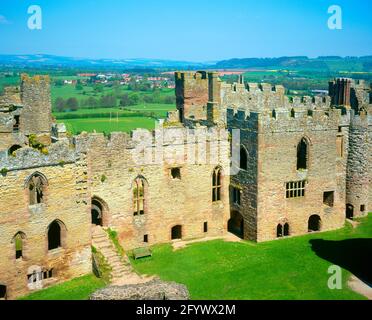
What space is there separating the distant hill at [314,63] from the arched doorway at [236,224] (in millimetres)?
57124

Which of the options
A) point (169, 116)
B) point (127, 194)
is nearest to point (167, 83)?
point (169, 116)

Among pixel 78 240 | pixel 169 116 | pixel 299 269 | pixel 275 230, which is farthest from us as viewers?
pixel 169 116

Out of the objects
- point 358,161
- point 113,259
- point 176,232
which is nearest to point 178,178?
point 176,232

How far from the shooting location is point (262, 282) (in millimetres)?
26766

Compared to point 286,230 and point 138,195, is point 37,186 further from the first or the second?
point 286,230

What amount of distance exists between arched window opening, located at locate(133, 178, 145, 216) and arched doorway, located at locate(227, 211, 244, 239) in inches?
278

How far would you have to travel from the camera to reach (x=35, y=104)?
36.7 m

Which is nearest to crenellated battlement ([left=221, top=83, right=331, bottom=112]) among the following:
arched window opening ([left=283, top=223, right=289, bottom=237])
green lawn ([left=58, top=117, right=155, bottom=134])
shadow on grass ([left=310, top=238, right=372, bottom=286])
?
arched window opening ([left=283, top=223, right=289, bottom=237])

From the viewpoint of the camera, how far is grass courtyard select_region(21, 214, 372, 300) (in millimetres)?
25438

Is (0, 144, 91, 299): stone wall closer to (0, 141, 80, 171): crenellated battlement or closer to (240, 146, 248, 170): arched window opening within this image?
(0, 141, 80, 171): crenellated battlement

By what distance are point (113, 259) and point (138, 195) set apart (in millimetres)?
4910

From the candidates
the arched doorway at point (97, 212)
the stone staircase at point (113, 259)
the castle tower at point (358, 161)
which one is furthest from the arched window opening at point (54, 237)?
the castle tower at point (358, 161)

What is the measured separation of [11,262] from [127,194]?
27.1ft
